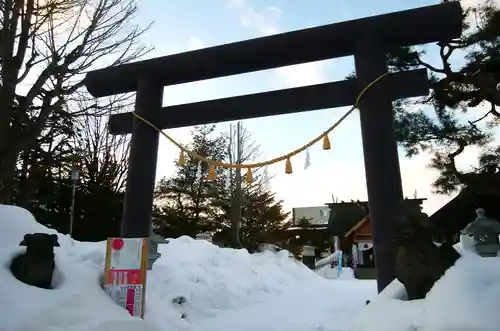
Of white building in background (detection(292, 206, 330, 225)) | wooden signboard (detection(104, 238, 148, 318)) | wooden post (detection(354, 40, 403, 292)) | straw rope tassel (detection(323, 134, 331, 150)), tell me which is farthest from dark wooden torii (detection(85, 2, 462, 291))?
white building in background (detection(292, 206, 330, 225))

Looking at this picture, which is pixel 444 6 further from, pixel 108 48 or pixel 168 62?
pixel 108 48

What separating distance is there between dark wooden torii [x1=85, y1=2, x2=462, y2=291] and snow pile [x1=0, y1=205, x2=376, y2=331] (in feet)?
4.01

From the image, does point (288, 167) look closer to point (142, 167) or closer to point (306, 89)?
point (306, 89)

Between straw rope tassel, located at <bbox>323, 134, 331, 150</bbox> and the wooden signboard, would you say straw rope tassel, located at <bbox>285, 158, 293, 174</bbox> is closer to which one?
straw rope tassel, located at <bbox>323, 134, 331, 150</bbox>

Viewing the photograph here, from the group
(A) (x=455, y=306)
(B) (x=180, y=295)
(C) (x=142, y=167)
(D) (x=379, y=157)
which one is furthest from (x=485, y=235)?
(C) (x=142, y=167)

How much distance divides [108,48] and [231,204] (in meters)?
11.9

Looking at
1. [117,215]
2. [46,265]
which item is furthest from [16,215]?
[117,215]

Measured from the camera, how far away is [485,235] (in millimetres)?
6387

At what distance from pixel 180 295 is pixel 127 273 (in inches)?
113

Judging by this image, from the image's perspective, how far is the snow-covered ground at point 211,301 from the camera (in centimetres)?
303

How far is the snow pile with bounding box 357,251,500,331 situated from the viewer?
2.75 metres

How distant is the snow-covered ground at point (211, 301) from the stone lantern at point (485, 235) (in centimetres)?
236

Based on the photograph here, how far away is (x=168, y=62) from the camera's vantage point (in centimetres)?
570

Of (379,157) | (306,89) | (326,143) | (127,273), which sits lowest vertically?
(127,273)
